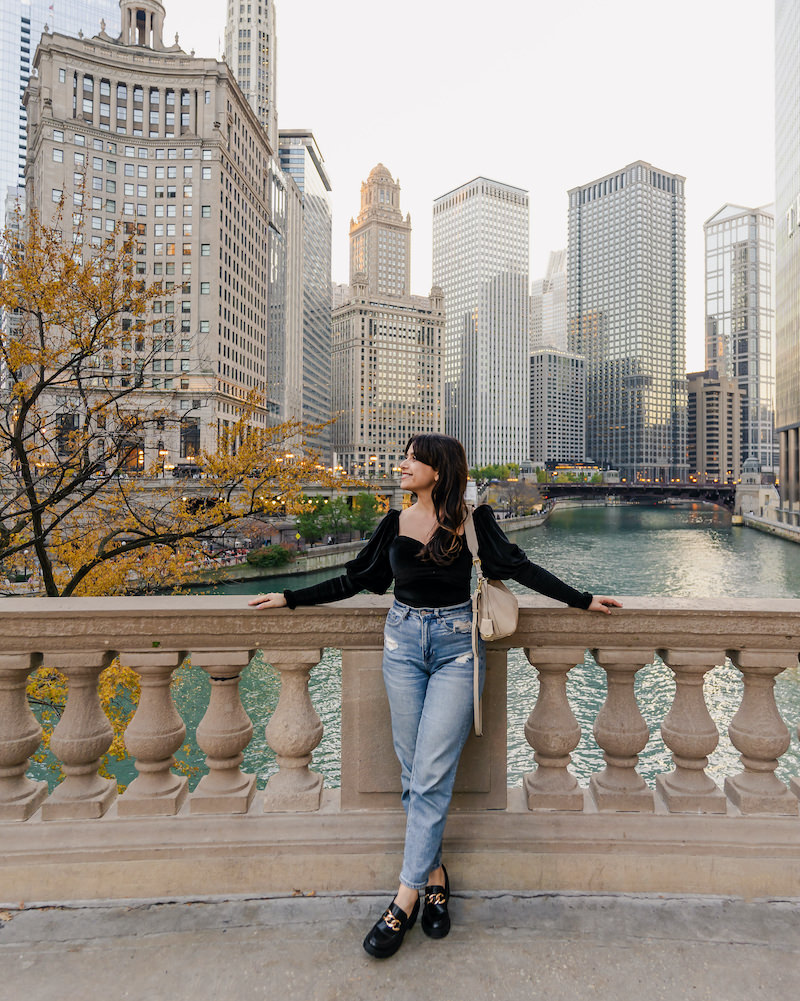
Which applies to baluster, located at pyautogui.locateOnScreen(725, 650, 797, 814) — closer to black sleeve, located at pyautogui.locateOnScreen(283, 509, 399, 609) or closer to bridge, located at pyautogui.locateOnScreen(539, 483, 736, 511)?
black sleeve, located at pyautogui.locateOnScreen(283, 509, 399, 609)

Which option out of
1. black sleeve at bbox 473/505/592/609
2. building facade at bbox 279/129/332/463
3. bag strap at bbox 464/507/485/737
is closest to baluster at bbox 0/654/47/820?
bag strap at bbox 464/507/485/737

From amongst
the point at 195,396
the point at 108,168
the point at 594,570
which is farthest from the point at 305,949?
the point at 108,168

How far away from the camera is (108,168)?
94250 millimetres

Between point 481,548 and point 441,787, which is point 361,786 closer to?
point 441,787

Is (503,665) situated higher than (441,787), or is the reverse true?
(503,665)

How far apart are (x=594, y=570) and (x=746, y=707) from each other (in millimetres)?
56042

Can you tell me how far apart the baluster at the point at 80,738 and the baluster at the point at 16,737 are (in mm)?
105

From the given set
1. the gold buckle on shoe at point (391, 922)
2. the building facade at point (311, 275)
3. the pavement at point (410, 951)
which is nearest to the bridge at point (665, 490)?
the building facade at point (311, 275)

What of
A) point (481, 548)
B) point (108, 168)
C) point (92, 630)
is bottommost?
point (92, 630)

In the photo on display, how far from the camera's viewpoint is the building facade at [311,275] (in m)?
169

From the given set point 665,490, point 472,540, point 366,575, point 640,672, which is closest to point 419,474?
point 472,540

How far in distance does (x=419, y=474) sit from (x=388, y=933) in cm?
222

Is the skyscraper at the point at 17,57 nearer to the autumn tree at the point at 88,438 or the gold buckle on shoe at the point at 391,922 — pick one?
the autumn tree at the point at 88,438

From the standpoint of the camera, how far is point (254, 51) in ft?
469
